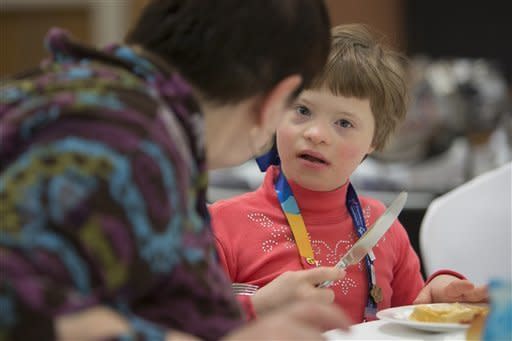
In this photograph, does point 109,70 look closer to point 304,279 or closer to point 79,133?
point 79,133

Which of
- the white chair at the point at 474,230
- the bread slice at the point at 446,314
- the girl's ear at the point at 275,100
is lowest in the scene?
the white chair at the point at 474,230

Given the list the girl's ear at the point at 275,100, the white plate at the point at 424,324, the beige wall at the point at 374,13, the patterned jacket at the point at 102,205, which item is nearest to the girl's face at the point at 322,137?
the white plate at the point at 424,324

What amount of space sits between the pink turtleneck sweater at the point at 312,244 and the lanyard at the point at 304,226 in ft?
0.04

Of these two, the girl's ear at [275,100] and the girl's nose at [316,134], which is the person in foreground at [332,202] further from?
the girl's ear at [275,100]

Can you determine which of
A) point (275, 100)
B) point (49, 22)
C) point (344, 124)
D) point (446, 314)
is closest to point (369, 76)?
point (344, 124)

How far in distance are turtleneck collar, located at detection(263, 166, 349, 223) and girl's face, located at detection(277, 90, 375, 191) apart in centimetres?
1

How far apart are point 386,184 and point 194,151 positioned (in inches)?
98.9

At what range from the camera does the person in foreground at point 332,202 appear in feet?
5.00

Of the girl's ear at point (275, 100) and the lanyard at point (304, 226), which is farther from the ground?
the girl's ear at point (275, 100)

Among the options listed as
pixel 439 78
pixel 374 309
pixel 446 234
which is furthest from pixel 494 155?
pixel 374 309

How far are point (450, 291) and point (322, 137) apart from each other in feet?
1.11

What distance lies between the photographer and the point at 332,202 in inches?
62.6

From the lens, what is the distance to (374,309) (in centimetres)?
152

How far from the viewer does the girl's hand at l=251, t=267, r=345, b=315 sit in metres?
1.14
